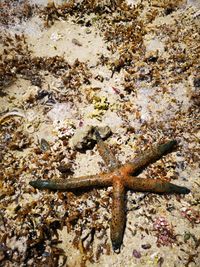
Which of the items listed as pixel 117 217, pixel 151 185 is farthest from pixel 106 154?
pixel 117 217

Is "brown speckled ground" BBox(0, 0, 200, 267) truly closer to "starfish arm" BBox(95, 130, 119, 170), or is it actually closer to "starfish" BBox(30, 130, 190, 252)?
"starfish" BBox(30, 130, 190, 252)

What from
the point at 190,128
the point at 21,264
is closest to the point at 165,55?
the point at 190,128

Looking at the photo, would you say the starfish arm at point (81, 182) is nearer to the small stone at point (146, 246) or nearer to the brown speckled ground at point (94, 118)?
the brown speckled ground at point (94, 118)

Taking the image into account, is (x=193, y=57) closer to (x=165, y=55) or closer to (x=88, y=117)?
(x=165, y=55)

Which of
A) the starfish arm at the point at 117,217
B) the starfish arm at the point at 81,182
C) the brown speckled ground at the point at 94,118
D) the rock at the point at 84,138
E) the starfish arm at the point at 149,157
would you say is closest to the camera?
the starfish arm at the point at 117,217


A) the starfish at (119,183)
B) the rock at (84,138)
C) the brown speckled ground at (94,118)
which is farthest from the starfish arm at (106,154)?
the brown speckled ground at (94,118)

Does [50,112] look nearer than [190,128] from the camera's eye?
No

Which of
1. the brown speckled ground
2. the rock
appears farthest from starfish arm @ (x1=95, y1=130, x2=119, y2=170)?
the brown speckled ground
